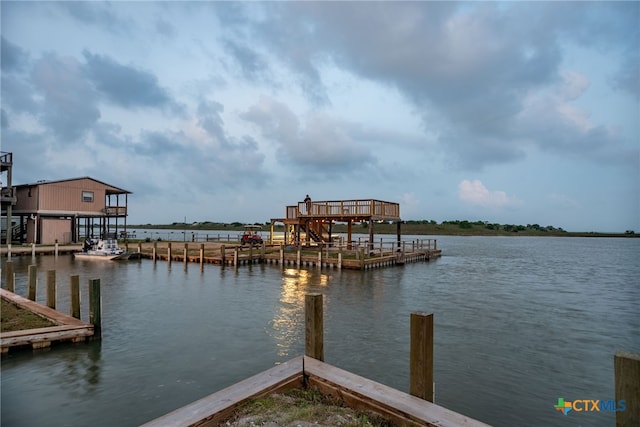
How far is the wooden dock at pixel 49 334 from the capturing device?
9.29m

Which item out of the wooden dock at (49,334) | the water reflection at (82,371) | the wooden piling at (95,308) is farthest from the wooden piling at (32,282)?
the water reflection at (82,371)

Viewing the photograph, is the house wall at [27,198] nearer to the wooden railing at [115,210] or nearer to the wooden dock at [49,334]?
the wooden railing at [115,210]

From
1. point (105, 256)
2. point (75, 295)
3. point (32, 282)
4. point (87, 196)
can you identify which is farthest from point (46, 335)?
point (87, 196)

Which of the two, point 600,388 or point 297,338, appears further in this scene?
point 297,338

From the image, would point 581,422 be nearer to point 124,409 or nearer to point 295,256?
point 124,409

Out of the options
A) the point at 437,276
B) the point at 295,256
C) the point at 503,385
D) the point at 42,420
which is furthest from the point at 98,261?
the point at 503,385

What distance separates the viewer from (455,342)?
11.5m

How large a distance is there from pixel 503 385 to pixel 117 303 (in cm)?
1523

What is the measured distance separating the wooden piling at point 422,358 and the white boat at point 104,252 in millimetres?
34617

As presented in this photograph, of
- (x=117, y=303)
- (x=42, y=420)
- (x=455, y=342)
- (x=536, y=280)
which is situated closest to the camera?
(x=42, y=420)

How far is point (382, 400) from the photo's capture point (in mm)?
4922

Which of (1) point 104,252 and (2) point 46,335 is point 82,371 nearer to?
(2) point 46,335

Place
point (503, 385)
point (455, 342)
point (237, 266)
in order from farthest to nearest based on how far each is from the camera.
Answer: point (237, 266)
point (455, 342)
point (503, 385)

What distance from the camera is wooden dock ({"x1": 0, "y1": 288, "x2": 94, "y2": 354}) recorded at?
9.29 meters
